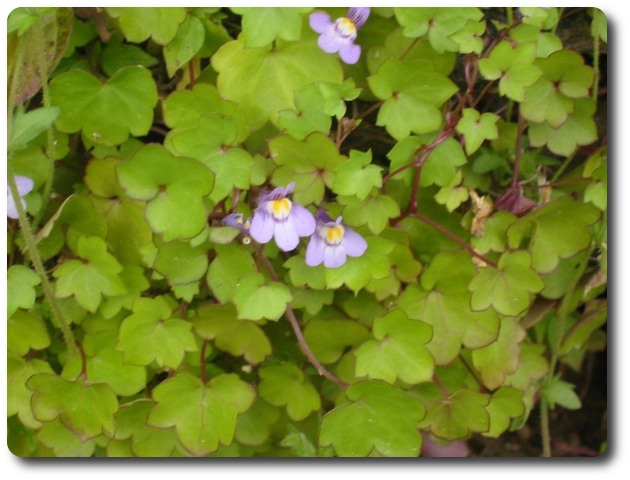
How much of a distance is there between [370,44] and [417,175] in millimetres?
246

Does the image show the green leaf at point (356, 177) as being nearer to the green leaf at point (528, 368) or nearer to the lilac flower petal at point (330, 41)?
the lilac flower petal at point (330, 41)

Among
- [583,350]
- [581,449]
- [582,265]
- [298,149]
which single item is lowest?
[581,449]

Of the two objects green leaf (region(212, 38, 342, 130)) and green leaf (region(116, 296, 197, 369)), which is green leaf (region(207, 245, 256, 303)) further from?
green leaf (region(212, 38, 342, 130))

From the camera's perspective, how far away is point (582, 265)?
1288mm

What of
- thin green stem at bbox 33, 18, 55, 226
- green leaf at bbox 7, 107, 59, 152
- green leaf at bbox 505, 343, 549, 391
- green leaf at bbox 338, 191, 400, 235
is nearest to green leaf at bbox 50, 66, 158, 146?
thin green stem at bbox 33, 18, 55, 226

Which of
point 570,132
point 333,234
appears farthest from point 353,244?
point 570,132

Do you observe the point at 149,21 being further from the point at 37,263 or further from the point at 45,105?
the point at 37,263

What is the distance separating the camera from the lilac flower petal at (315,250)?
1.06 m

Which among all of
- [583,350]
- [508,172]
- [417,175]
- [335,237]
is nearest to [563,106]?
[508,172]

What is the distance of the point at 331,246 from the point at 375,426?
296 millimetres

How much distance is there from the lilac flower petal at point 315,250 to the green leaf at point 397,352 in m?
0.14

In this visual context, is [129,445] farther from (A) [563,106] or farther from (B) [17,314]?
(A) [563,106]

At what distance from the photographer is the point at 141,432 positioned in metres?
1.16

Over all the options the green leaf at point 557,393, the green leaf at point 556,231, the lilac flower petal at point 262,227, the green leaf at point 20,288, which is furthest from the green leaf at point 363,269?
the green leaf at point 557,393
